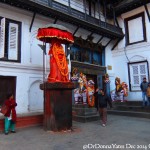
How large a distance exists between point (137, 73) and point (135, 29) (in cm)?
322

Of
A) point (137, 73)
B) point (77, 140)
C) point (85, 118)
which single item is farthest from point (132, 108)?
point (77, 140)

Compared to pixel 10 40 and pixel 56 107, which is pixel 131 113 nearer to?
pixel 56 107

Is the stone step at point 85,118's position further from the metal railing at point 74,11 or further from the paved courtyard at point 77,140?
the metal railing at point 74,11

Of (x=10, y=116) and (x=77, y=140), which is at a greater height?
(x=10, y=116)

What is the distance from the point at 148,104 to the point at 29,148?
913 cm

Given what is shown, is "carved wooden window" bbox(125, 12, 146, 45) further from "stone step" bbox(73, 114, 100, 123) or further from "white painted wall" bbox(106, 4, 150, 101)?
"stone step" bbox(73, 114, 100, 123)

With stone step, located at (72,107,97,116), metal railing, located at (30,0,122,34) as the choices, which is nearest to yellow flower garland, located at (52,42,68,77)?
stone step, located at (72,107,97,116)

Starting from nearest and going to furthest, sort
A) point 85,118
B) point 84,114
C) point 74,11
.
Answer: point 85,118
point 84,114
point 74,11

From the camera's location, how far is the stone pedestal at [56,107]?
830 centimetres

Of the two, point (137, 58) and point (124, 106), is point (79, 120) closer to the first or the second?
point (124, 106)

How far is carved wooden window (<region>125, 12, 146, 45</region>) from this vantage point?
15273 mm

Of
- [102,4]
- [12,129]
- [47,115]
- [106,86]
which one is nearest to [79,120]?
[47,115]

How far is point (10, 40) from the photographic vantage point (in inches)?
433

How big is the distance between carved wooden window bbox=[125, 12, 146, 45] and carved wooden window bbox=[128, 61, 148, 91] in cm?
169
